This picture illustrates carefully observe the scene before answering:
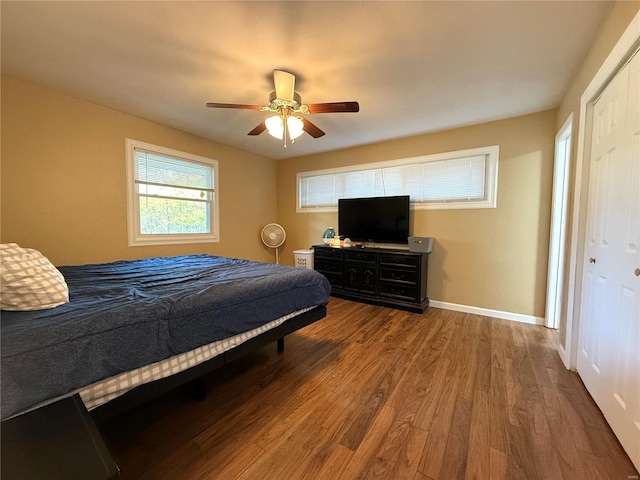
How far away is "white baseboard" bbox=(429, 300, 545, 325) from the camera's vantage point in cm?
295

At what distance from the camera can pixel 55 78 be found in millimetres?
2283

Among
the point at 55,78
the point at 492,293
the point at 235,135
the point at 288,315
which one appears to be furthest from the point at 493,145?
the point at 55,78

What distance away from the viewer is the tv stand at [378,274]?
10.9ft

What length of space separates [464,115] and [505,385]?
9.03ft

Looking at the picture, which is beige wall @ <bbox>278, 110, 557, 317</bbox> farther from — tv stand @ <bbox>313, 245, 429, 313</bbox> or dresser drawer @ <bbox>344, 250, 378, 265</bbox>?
dresser drawer @ <bbox>344, 250, 378, 265</bbox>

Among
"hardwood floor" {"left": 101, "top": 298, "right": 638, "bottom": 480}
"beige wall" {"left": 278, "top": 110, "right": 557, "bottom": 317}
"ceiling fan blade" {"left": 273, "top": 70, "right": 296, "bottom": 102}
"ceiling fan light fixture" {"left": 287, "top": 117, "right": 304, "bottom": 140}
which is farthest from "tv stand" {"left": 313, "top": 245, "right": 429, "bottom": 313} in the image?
"ceiling fan blade" {"left": 273, "top": 70, "right": 296, "bottom": 102}

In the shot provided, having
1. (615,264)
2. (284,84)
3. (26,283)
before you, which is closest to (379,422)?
(615,264)

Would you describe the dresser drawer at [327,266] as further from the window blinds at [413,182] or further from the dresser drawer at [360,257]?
the window blinds at [413,182]

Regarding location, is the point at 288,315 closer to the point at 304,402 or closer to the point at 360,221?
the point at 304,402

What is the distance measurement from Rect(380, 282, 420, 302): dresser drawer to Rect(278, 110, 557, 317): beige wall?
434 millimetres

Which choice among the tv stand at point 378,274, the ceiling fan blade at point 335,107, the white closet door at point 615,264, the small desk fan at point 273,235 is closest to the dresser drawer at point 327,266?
the tv stand at point 378,274

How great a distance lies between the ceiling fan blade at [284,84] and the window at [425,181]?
85.3 inches

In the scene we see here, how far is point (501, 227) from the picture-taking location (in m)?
3.11

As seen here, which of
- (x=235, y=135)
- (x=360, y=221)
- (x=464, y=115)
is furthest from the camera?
(x=360, y=221)
